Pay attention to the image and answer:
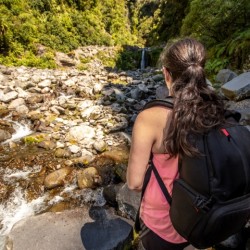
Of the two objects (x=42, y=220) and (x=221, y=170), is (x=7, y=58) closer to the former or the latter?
(x=42, y=220)

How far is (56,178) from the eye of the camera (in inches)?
164

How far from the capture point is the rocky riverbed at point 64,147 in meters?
3.80

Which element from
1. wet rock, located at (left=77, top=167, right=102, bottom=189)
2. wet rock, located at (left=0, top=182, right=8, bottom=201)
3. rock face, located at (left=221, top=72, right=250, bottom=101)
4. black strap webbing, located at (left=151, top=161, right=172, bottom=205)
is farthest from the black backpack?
rock face, located at (left=221, top=72, right=250, bottom=101)

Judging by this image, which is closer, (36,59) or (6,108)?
(6,108)

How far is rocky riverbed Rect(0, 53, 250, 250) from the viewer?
→ 380 centimetres

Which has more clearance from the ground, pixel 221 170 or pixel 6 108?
pixel 221 170

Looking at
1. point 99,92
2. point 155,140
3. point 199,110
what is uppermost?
point 199,110

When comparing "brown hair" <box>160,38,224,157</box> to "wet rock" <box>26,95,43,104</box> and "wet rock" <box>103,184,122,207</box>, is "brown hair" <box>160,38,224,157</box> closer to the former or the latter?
"wet rock" <box>103,184,122,207</box>

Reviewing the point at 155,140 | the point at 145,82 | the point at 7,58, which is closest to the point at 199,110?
the point at 155,140

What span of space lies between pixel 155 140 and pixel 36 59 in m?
16.1

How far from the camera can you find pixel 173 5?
2530 centimetres

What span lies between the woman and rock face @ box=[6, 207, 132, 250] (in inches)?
74.4

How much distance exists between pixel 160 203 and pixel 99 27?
88.3 feet

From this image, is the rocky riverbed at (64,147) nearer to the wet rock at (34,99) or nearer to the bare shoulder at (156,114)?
the wet rock at (34,99)
